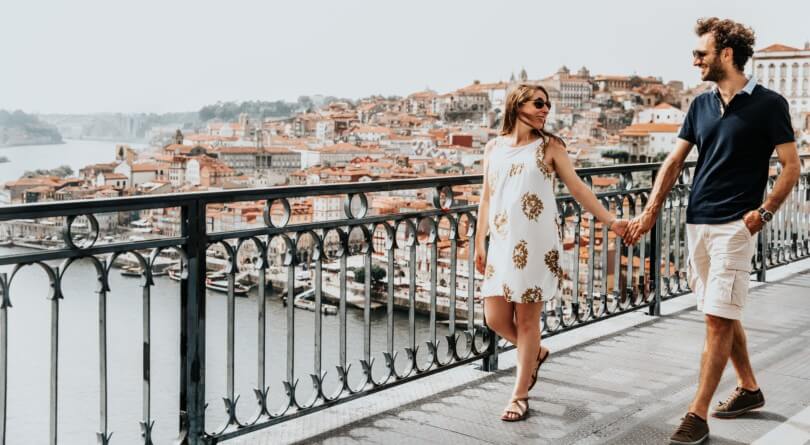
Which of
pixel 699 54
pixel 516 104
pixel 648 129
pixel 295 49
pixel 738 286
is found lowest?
pixel 738 286

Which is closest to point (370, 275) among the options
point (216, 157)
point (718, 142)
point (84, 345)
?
point (718, 142)

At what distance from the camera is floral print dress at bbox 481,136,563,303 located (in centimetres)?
290

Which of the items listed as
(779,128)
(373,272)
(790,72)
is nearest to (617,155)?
(790,72)

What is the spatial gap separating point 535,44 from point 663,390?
109m

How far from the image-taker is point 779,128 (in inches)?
107

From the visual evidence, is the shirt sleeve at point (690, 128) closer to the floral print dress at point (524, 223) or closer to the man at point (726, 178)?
the man at point (726, 178)

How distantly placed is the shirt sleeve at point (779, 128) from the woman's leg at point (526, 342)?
94cm

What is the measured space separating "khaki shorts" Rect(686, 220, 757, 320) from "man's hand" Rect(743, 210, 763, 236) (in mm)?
14

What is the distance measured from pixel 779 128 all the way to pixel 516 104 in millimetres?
835

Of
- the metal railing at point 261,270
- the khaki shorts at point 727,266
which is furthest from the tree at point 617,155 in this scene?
the khaki shorts at point 727,266

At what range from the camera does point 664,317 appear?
491 cm

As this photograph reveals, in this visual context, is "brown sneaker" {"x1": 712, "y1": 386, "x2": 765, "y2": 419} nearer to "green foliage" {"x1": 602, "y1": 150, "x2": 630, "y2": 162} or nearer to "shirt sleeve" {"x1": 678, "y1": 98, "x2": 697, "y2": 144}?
"shirt sleeve" {"x1": 678, "y1": 98, "x2": 697, "y2": 144}

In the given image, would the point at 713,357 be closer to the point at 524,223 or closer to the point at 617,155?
the point at 524,223

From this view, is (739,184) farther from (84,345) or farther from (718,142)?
(84,345)
